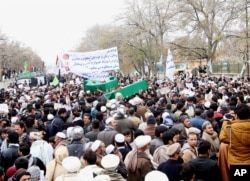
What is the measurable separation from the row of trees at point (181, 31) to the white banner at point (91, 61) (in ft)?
45.2

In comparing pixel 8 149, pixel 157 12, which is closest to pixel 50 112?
pixel 8 149

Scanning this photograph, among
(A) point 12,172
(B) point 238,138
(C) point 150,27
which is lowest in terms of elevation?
(A) point 12,172

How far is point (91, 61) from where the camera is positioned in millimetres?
16641

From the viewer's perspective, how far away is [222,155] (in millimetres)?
5668

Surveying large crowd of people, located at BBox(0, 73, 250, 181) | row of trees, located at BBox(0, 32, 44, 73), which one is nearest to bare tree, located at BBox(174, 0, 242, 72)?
large crowd of people, located at BBox(0, 73, 250, 181)

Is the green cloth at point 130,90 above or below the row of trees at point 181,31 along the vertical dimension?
below

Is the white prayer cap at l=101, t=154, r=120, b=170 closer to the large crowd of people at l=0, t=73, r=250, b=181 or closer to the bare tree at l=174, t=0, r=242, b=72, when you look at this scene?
the large crowd of people at l=0, t=73, r=250, b=181

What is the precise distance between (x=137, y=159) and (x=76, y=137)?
1480 mm

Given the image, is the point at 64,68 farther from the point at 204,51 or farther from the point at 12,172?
the point at 204,51

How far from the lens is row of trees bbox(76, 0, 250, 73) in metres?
34.2

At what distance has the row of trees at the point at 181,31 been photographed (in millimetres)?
34156

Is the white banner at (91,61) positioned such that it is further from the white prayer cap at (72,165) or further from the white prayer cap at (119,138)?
the white prayer cap at (72,165)

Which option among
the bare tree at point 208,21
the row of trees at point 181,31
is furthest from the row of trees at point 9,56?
the bare tree at point 208,21

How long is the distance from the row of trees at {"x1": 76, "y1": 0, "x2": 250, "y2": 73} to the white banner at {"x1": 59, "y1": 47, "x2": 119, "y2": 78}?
45.2ft
